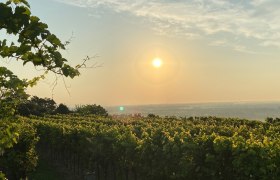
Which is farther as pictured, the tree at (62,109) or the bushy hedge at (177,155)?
the tree at (62,109)

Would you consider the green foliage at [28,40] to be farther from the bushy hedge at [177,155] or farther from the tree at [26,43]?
the bushy hedge at [177,155]

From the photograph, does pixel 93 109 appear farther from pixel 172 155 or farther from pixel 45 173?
pixel 172 155

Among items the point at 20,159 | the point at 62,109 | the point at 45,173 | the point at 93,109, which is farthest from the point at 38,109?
the point at 20,159

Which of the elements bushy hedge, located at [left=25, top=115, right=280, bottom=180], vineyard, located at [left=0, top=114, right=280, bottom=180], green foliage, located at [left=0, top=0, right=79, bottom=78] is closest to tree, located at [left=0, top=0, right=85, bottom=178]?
green foliage, located at [left=0, top=0, right=79, bottom=78]

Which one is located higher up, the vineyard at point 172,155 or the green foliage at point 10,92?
the green foliage at point 10,92

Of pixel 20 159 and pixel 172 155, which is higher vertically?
pixel 172 155

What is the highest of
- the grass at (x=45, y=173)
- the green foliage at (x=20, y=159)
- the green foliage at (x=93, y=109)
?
the green foliage at (x=93, y=109)

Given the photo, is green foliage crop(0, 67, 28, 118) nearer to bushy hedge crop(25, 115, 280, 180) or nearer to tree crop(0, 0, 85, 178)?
tree crop(0, 0, 85, 178)

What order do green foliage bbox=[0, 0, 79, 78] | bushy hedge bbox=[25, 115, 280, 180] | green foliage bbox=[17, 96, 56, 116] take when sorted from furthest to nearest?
green foliage bbox=[17, 96, 56, 116]
bushy hedge bbox=[25, 115, 280, 180]
green foliage bbox=[0, 0, 79, 78]

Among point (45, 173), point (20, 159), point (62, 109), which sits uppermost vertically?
point (62, 109)

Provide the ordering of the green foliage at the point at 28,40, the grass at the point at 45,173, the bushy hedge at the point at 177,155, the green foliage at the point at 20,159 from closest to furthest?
the green foliage at the point at 28,40 → the bushy hedge at the point at 177,155 → the green foliage at the point at 20,159 → the grass at the point at 45,173

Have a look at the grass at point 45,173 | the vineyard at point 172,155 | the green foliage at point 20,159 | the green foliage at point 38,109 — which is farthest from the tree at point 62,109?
the green foliage at point 20,159

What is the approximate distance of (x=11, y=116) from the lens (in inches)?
202

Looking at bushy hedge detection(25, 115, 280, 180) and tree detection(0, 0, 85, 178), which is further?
bushy hedge detection(25, 115, 280, 180)
